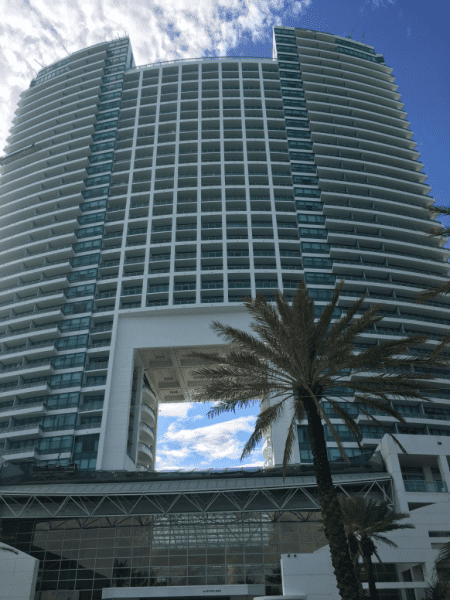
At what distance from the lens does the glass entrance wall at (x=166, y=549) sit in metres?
35.3

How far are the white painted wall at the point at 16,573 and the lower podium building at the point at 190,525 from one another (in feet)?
5.11

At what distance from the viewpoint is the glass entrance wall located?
35.3m

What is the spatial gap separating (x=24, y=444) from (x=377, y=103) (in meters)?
70.5

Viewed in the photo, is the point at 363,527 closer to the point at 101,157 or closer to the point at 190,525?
the point at 190,525

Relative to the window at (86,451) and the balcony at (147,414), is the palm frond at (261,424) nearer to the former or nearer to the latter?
the window at (86,451)

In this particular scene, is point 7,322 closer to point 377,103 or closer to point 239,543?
point 239,543

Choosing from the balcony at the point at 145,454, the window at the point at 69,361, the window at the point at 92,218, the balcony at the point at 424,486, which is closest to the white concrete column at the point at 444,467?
the balcony at the point at 424,486

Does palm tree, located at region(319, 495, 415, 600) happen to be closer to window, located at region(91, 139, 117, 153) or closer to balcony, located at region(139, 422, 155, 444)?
balcony, located at region(139, 422, 155, 444)

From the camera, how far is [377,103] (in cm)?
8144

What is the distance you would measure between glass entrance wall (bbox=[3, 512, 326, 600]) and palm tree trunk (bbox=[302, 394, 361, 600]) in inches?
697

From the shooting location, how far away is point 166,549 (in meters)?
36.2

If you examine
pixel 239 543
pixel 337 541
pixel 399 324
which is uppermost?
pixel 399 324

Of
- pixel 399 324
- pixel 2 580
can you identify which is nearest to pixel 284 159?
pixel 399 324

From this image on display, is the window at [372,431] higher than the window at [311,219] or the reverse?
the reverse
